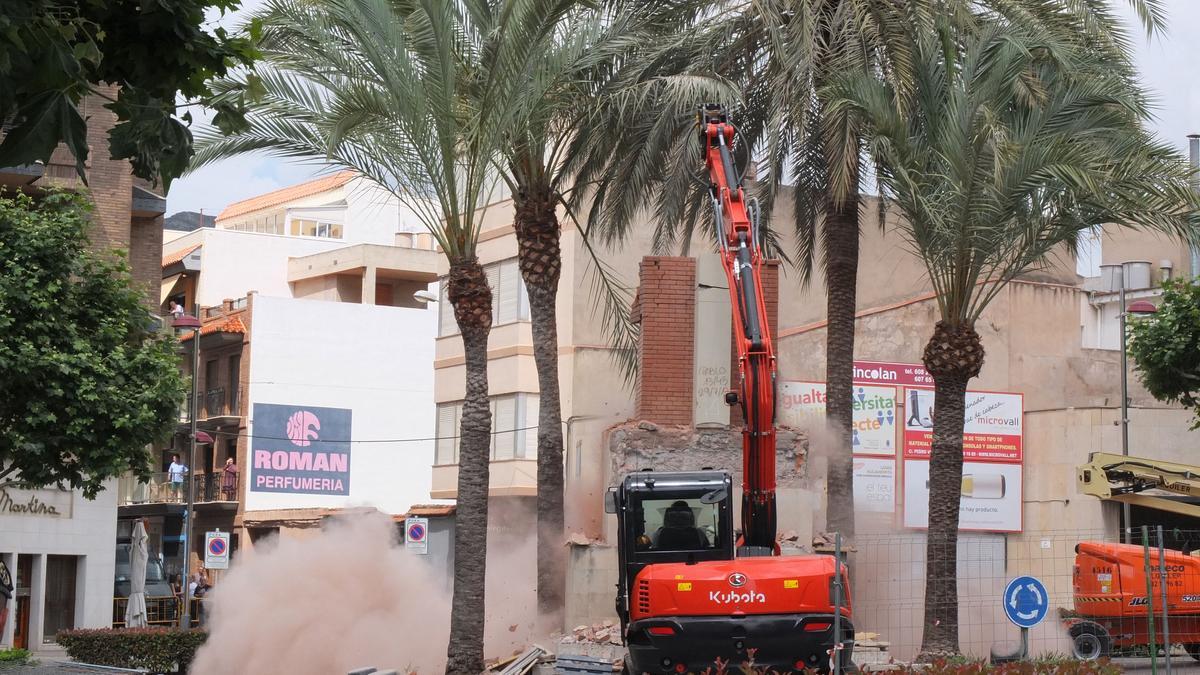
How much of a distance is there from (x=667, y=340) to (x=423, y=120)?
19.5 ft

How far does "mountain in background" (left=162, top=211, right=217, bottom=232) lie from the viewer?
270 ft

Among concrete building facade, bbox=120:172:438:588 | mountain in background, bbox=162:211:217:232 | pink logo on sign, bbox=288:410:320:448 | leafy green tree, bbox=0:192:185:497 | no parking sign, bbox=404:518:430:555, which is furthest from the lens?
mountain in background, bbox=162:211:217:232

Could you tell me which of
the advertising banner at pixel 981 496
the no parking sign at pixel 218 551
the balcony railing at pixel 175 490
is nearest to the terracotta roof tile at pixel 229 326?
the balcony railing at pixel 175 490

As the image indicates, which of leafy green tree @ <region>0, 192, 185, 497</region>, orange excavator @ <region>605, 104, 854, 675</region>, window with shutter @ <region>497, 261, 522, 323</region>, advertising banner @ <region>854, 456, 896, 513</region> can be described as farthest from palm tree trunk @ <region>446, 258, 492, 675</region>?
window with shutter @ <region>497, 261, 522, 323</region>

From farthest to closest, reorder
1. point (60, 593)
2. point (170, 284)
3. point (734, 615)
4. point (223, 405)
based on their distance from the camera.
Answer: point (170, 284) < point (223, 405) < point (60, 593) < point (734, 615)

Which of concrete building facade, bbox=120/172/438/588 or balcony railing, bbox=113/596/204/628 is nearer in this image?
balcony railing, bbox=113/596/204/628

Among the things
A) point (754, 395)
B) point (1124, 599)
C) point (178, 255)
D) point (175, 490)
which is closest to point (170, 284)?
point (178, 255)

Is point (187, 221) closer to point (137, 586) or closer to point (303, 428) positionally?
point (303, 428)

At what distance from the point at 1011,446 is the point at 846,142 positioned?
20.9 m

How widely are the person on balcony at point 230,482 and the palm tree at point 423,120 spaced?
3641 centimetres

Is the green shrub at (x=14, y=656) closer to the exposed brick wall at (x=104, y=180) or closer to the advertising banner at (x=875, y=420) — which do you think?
the exposed brick wall at (x=104, y=180)

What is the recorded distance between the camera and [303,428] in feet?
184

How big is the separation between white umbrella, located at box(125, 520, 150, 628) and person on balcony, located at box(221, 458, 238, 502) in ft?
64.2

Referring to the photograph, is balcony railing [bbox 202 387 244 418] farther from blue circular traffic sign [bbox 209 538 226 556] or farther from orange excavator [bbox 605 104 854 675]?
orange excavator [bbox 605 104 854 675]
